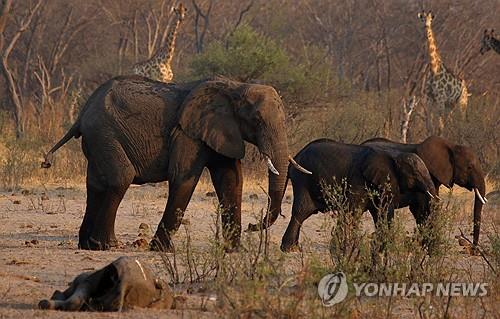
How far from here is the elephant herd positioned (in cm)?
999

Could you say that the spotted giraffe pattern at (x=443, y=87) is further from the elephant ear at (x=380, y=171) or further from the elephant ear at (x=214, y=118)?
the elephant ear at (x=214, y=118)

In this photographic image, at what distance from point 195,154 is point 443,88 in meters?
13.1

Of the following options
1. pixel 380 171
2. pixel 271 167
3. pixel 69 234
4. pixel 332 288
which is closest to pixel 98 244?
pixel 69 234

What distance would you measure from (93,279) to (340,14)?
29467mm

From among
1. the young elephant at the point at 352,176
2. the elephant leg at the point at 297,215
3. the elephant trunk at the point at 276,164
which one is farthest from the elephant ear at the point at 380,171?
the elephant trunk at the point at 276,164

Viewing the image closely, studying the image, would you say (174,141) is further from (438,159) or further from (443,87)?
(443,87)

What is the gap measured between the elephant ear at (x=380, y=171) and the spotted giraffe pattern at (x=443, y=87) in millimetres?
11422

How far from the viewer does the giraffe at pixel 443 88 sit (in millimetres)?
22016

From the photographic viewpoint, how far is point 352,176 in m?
10.4

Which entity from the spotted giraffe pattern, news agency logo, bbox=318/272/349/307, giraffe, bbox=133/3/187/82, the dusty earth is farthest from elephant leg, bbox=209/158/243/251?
giraffe, bbox=133/3/187/82

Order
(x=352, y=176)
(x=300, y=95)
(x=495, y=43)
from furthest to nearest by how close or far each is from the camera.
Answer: (x=300, y=95) < (x=495, y=43) < (x=352, y=176)

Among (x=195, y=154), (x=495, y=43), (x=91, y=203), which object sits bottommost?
(x=91, y=203)

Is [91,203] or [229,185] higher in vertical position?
[229,185]

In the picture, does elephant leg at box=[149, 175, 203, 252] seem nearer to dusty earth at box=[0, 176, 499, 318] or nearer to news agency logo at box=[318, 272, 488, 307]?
dusty earth at box=[0, 176, 499, 318]
